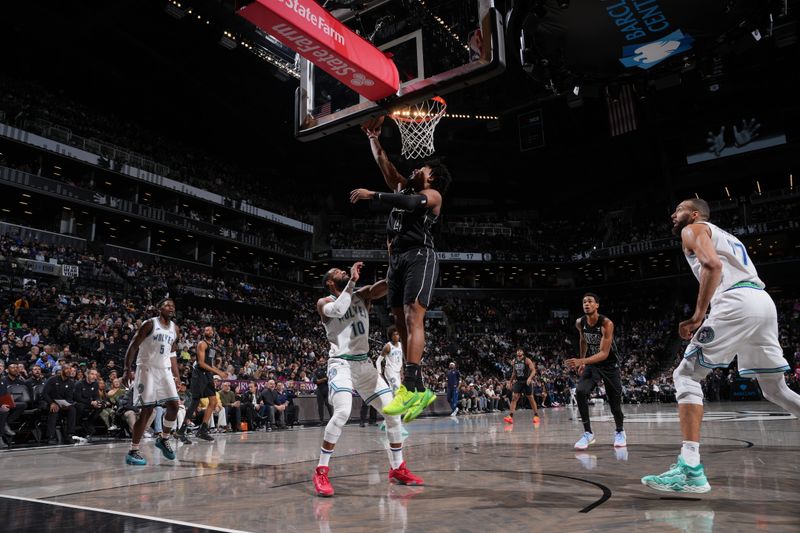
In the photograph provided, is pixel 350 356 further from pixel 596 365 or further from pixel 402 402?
pixel 596 365

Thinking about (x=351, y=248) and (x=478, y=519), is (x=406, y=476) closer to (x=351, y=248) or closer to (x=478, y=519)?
(x=478, y=519)

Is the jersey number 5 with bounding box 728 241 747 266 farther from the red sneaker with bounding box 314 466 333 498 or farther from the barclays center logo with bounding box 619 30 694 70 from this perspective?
the barclays center logo with bounding box 619 30 694 70

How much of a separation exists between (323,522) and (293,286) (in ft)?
119

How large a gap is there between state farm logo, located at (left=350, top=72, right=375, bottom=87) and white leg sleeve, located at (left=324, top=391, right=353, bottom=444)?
399 centimetres

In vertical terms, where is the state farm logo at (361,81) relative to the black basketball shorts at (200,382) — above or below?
above

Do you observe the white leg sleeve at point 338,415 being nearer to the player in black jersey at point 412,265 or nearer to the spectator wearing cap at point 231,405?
the player in black jersey at point 412,265

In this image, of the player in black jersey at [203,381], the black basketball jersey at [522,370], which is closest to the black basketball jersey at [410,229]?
the player in black jersey at [203,381]

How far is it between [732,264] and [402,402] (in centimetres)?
270

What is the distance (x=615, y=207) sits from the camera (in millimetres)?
44219

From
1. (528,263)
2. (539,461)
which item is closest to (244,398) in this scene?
(539,461)

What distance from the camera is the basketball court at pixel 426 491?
336 cm

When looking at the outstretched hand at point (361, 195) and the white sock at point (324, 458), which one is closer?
the outstretched hand at point (361, 195)

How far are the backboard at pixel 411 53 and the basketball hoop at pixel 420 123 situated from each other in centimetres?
98

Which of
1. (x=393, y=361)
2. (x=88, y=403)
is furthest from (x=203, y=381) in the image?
(x=393, y=361)
